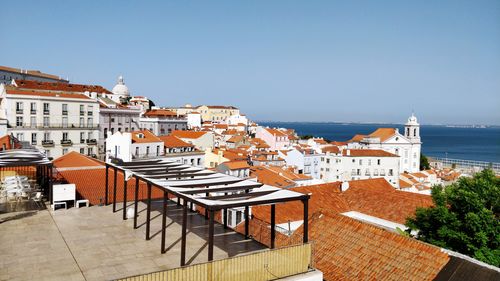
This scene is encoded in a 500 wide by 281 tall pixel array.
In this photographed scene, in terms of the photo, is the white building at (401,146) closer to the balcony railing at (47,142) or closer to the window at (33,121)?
the balcony railing at (47,142)

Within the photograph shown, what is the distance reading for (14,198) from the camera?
46.9 ft

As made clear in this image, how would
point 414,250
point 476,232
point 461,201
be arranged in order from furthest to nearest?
1. point 461,201
2. point 476,232
3. point 414,250

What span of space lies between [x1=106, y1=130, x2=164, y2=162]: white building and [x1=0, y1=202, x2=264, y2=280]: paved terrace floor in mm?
35702

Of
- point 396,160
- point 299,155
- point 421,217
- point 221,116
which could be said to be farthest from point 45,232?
point 221,116

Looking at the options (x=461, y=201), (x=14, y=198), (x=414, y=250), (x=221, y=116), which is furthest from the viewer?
(x=221, y=116)

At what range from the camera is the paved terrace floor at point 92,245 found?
8.62 meters

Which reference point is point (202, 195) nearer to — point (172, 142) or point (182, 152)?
point (182, 152)

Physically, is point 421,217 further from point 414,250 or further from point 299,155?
point 299,155

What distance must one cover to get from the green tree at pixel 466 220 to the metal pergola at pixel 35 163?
15.4 meters

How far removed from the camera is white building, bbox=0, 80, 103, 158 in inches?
1850

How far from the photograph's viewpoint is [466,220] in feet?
51.8

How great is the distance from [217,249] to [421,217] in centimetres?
1130

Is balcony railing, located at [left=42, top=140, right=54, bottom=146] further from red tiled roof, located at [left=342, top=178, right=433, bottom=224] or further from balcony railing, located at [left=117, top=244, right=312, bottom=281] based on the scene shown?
balcony railing, located at [left=117, top=244, right=312, bottom=281]

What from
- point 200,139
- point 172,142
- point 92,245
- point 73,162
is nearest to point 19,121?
point 172,142
